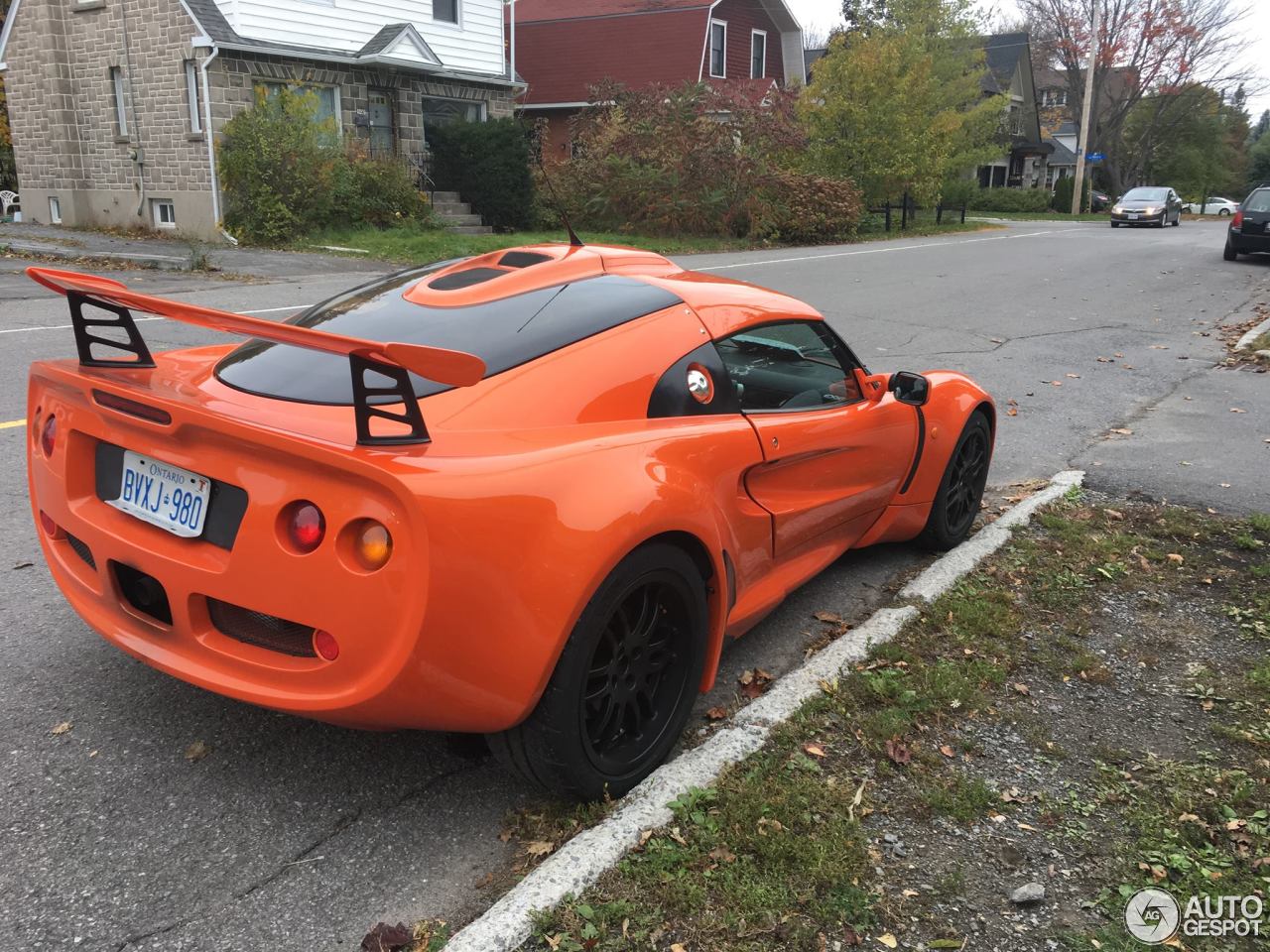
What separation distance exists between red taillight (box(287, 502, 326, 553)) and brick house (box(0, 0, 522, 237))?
19023 mm

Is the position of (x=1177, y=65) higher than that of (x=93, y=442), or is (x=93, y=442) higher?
(x=1177, y=65)

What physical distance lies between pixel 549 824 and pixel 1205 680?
7.73 ft

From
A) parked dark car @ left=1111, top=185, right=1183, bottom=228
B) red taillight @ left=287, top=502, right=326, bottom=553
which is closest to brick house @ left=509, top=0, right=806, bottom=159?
parked dark car @ left=1111, top=185, right=1183, bottom=228

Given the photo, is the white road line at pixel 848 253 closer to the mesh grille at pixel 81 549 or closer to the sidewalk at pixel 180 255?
the sidewalk at pixel 180 255

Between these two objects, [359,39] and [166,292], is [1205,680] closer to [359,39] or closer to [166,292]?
[166,292]

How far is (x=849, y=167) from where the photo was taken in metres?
29.5

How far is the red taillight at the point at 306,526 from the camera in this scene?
2.26 meters

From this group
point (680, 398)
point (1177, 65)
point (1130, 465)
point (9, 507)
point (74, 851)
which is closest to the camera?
point (74, 851)

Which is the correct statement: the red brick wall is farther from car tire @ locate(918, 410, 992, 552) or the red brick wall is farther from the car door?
the car door

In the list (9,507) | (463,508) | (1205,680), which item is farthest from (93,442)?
(1205,680)

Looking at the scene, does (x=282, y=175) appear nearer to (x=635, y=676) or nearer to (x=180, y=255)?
(x=180, y=255)

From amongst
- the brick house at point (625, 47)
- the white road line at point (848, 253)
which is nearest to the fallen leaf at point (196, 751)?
the white road line at point (848, 253)

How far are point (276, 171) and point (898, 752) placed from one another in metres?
18.5

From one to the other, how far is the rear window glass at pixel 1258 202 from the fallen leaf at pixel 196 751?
23.1m
